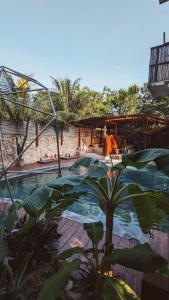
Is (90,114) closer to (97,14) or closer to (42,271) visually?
(97,14)

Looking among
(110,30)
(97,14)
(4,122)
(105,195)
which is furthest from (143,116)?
(105,195)

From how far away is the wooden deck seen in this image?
7.97 ft

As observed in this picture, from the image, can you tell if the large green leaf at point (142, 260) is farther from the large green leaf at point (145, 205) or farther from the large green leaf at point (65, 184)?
the large green leaf at point (65, 184)

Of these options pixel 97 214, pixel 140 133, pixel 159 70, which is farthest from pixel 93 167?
pixel 140 133

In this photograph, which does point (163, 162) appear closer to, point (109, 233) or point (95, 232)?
point (109, 233)

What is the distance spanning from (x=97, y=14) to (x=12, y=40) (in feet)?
19.1

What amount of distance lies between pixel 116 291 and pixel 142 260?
0.34 m

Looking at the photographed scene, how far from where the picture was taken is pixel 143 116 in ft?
52.6

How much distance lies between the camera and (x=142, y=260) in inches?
77.7

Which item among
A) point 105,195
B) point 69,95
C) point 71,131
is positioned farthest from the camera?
point 69,95

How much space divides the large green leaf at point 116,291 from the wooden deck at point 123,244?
1.90 feet

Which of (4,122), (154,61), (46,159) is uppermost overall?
(154,61)

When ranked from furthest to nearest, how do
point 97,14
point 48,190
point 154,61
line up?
point 97,14
point 154,61
point 48,190

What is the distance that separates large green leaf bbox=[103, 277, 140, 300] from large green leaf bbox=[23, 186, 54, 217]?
32.3 inches
